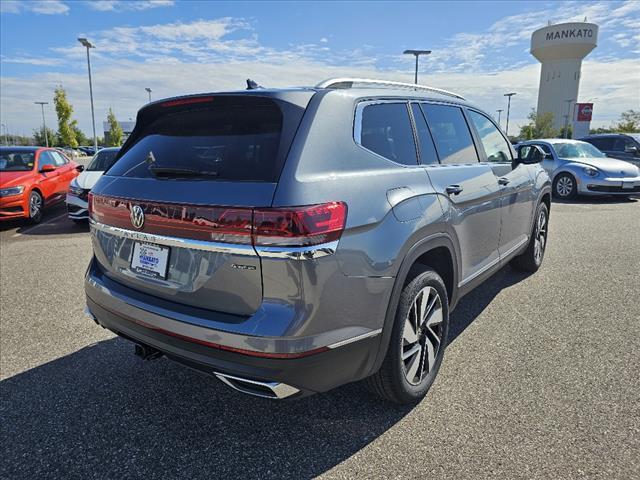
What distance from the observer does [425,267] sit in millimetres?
2684

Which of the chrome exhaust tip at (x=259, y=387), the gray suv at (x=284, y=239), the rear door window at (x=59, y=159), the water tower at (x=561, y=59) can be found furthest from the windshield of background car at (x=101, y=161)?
the water tower at (x=561, y=59)

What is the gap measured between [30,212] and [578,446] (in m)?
9.68

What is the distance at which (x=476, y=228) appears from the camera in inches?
131

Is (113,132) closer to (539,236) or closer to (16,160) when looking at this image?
(16,160)

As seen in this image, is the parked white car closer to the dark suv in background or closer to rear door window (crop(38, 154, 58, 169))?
rear door window (crop(38, 154, 58, 169))

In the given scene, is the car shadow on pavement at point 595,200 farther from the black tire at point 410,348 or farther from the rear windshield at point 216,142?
the rear windshield at point 216,142

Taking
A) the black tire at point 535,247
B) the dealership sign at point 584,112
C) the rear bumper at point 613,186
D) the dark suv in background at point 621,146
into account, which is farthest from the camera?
the dealership sign at point 584,112

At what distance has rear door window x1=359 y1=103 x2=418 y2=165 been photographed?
2.46 m

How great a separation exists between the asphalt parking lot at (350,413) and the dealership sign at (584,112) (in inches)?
3000

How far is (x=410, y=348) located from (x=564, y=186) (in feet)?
36.7

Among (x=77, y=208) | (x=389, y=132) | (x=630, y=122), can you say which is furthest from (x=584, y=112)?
(x=389, y=132)

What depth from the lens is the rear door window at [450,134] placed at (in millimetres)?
3129

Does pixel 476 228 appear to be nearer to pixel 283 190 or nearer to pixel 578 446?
pixel 578 446

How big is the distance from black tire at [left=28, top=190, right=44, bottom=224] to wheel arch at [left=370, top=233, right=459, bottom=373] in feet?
28.5
